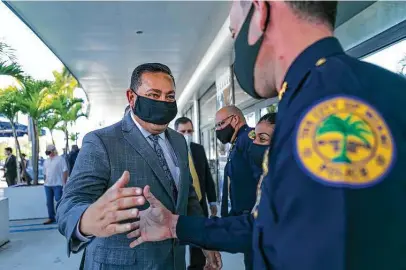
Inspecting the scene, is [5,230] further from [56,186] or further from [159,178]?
[159,178]

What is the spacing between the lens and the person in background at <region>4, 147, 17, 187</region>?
11297 mm

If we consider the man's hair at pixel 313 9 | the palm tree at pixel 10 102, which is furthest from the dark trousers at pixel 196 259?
the palm tree at pixel 10 102

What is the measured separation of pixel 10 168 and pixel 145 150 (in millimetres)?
11112

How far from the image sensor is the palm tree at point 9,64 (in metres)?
6.65

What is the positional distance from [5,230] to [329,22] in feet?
21.6

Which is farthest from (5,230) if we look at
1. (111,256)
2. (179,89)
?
(179,89)

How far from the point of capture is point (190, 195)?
204 centimetres

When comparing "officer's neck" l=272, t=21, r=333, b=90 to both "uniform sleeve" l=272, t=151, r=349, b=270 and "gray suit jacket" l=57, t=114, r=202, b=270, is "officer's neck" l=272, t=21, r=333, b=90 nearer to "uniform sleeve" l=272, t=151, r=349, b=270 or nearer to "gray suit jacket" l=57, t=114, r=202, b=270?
"uniform sleeve" l=272, t=151, r=349, b=270

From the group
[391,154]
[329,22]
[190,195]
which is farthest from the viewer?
[190,195]

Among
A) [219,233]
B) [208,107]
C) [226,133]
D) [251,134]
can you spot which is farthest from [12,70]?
[219,233]

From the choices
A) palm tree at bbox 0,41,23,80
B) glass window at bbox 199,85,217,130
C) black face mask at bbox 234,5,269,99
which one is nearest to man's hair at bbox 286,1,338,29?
black face mask at bbox 234,5,269,99

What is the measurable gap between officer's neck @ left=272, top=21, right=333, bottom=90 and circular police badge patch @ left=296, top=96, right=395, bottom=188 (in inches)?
6.5

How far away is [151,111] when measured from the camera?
1812 millimetres

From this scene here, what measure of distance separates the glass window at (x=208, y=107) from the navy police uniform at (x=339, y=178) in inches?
393
